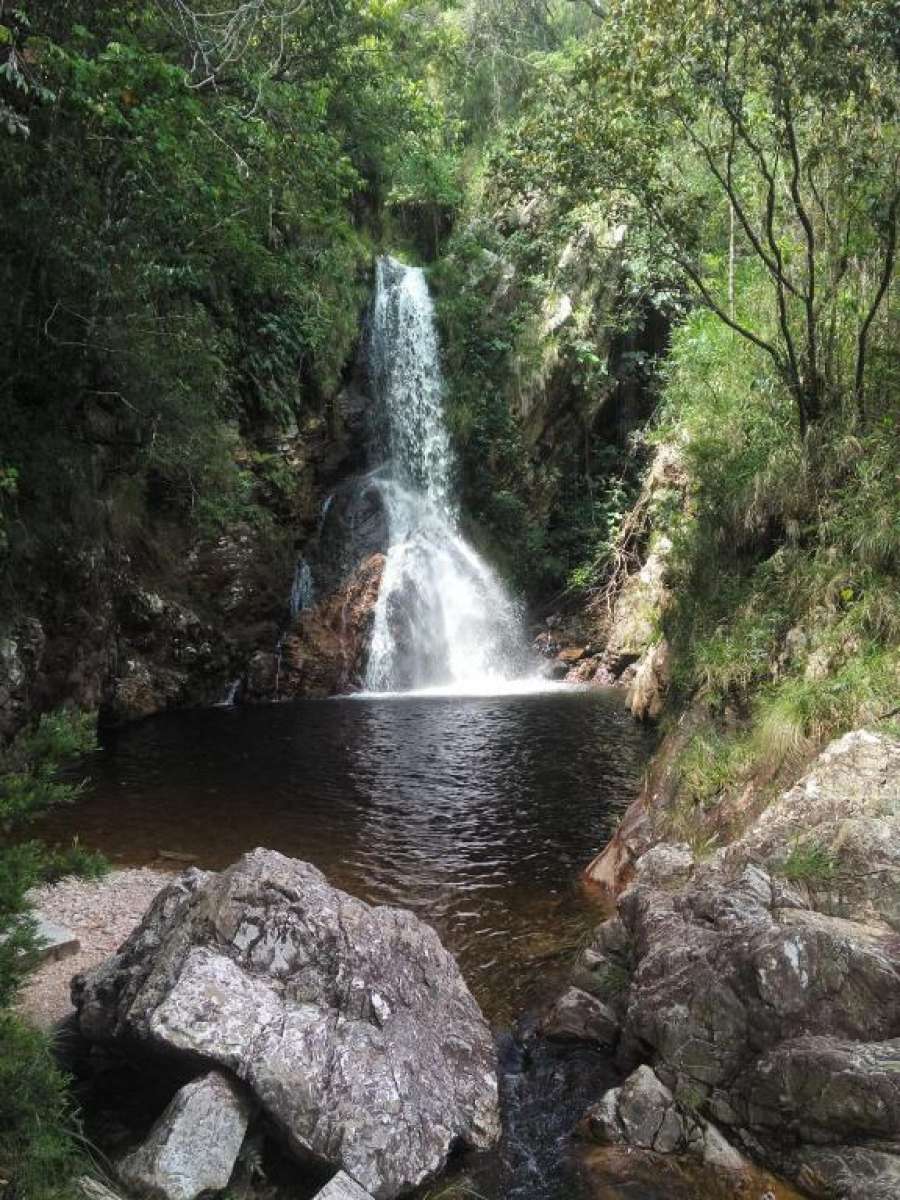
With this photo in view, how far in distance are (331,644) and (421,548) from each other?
4.07 m

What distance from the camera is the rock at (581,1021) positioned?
→ 15.5ft

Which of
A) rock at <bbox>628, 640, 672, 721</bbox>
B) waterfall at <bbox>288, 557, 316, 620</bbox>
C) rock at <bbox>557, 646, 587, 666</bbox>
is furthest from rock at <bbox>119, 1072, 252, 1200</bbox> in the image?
rock at <bbox>557, 646, 587, 666</bbox>

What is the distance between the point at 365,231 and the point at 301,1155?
2425 centimetres

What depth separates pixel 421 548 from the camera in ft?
69.4

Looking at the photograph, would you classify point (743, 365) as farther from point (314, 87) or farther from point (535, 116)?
point (314, 87)

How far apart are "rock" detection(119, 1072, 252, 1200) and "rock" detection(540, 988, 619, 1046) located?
197 cm

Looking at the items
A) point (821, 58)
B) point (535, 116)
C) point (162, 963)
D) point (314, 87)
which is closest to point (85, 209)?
point (314, 87)

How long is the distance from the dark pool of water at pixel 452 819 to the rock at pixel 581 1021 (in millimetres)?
111

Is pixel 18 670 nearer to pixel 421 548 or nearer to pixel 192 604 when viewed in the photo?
pixel 192 604

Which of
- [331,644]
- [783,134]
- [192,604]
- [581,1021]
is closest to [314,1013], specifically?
[581,1021]

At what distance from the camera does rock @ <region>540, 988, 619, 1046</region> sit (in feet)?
15.5

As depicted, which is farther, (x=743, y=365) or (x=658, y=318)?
(x=658, y=318)

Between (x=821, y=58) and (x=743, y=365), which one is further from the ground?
(x=821, y=58)

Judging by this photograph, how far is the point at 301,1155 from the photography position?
3623 mm
